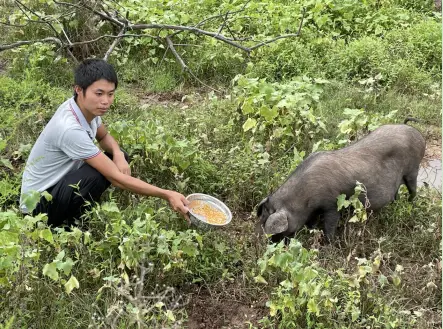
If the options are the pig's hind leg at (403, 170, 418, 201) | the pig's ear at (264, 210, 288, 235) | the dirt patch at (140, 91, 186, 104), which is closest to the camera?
the pig's ear at (264, 210, 288, 235)

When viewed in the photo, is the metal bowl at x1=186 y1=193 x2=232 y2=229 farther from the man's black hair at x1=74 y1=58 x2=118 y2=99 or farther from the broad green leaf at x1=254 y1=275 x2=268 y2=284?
the man's black hair at x1=74 y1=58 x2=118 y2=99

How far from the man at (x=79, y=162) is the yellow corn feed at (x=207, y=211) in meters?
0.26

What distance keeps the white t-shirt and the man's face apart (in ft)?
0.30

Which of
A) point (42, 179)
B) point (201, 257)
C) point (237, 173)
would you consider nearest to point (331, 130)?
point (237, 173)

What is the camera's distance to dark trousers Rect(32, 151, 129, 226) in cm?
429

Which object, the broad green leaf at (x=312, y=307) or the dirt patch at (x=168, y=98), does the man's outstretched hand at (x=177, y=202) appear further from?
the dirt patch at (x=168, y=98)

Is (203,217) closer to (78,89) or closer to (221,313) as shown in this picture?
(221,313)

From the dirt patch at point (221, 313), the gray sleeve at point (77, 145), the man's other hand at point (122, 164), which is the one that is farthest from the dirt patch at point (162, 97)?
the dirt patch at point (221, 313)

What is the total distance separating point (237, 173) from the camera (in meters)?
5.23

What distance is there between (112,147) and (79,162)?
0.39m

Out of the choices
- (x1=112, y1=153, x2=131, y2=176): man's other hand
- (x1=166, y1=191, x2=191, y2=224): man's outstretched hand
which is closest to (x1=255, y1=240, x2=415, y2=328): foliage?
(x1=166, y1=191, x2=191, y2=224): man's outstretched hand

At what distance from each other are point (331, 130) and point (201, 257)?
2.46 meters

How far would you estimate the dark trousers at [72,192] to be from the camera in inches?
169

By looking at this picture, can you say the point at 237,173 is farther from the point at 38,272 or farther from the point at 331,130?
the point at 38,272
